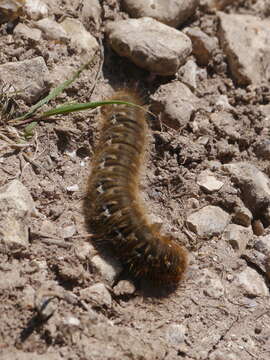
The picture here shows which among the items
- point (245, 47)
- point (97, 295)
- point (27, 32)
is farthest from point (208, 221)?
point (27, 32)

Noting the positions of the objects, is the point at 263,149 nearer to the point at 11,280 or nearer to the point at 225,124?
the point at 225,124

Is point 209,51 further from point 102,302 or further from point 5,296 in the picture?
point 5,296

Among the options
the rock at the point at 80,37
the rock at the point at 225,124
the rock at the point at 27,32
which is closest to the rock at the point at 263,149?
the rock at the point at 225,124

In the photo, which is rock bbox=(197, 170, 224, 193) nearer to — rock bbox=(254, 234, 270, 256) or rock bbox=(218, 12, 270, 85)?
rock bbox=(254, 234, 270, 256)

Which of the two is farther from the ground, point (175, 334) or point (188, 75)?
point (188, 75)

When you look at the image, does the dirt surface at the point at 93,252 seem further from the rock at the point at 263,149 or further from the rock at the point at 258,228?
the rock at the point at 258,228

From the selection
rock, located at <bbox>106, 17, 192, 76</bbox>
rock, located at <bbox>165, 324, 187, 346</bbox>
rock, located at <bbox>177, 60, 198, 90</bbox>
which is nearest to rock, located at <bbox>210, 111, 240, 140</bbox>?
rock, located at <bbox>177, 60, 198, 90</bbox>
